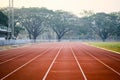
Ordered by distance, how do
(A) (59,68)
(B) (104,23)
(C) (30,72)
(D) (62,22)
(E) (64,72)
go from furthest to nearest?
(B) (104,23) < (D) (62,22) < (A) (59,68) < (E) (64,72) < (C) (30,72)

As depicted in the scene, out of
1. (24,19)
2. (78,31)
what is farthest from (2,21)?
(78,31)

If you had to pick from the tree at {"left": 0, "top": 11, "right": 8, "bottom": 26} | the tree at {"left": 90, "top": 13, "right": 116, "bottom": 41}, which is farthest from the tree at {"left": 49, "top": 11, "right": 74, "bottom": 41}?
the tree at {"left": 0, "top": 11, "right": 8, "bottom": 26}

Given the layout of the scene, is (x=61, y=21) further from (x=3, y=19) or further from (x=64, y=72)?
(x=64, y=72)

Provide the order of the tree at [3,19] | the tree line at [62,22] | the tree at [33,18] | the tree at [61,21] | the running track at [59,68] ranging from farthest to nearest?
1. the tree at [61,21]
2. the tree line at [62,22]
3. the tree at [33,18]
4. the tree at [3,19]
5. the running track at [59,68]

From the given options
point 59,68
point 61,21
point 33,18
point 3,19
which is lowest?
point 59,68

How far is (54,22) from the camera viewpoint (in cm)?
9562

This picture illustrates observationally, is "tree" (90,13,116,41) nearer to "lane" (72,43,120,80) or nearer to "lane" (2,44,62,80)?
"lane" (72,43,120,80)

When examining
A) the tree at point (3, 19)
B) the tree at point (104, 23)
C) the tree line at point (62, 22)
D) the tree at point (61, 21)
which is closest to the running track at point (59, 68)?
the tree at point (3, 19)

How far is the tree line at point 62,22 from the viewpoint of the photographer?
Result: 87562 mm

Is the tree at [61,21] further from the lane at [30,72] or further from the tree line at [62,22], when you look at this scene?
the lane at [30,72]

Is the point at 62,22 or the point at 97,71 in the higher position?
the point at 62,22

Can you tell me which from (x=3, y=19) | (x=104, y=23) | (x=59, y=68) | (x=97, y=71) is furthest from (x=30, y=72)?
(x=104, y=23)

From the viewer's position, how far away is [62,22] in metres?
97.9

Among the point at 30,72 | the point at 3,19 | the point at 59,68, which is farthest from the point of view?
the point at 3,19
